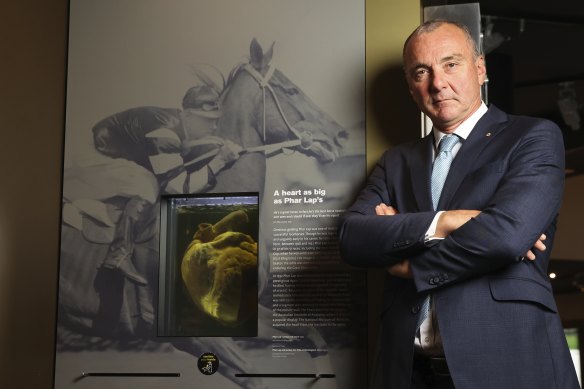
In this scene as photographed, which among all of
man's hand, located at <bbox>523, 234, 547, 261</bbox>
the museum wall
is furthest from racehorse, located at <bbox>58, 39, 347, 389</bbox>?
man's hand, located at <bbox>523, 234, 547, 261</bbox>

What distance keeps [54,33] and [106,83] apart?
324 mm

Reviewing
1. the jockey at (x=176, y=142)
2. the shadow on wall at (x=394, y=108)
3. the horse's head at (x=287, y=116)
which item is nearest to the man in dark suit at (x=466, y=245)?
the shadow on wall at (x=394, y=108)

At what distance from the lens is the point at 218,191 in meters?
3.19

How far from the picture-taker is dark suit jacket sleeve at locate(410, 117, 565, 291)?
2119 millimetres

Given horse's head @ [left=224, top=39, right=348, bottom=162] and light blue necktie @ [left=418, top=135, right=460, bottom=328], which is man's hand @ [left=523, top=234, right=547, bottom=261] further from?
horse's head @ [left=224, top=39, right=348, bottom=162]

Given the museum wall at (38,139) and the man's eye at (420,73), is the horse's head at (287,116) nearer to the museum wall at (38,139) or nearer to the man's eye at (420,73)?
the museum wall at (38,139)

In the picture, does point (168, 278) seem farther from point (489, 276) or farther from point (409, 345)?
point (489, 276)

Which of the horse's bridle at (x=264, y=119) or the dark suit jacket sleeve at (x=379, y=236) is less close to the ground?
the horse's bridle at (x=264, y=119)

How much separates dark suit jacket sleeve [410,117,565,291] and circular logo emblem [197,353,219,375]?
3.79 ft

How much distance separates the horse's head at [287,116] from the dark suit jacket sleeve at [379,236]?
61 centimetres

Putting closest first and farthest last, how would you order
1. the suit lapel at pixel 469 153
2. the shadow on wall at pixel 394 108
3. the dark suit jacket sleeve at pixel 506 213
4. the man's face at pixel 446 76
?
the dark suit jacket sleeve at pixel 506 213
the suit lapel at pixel 469 153
the man's face at pixel 446 76
the shadow on wall at pixel 394 108

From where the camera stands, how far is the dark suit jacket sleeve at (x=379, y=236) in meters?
2.23

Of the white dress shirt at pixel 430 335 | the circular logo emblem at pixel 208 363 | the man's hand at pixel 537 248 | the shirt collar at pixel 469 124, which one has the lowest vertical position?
the circular logo emblem at pixel 208 363

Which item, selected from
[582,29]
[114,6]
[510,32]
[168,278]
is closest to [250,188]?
Result: [168,278]
